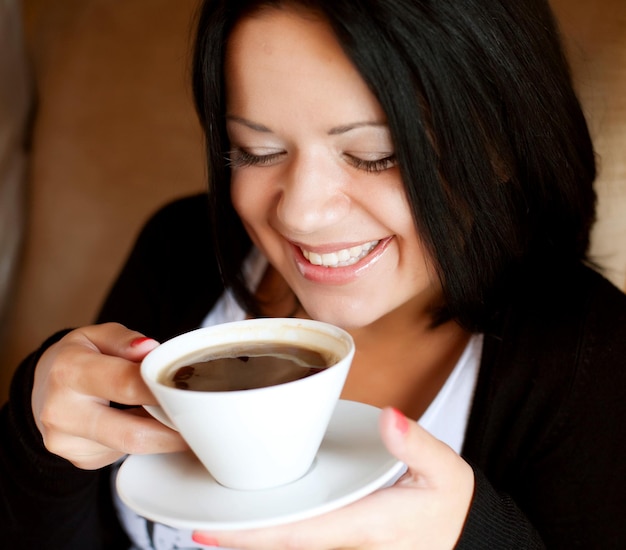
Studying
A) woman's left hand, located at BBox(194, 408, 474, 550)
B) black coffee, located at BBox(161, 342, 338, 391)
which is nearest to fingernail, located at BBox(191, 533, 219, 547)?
woman's left hand, located at BBox(194, 408, 474, 550)

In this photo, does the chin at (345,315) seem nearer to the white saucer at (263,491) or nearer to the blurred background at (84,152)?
the white saucer at (263,491)

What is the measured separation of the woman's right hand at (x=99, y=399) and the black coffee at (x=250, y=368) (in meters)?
0.05

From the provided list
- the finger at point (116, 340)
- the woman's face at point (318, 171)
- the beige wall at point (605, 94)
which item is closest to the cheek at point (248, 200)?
the woman's face at point (318, 171)

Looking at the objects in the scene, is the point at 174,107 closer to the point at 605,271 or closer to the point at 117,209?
the point at 117,209

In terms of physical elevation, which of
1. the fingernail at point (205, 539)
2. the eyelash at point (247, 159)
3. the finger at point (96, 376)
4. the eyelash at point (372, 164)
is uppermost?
the eyelash at point (372, 164)

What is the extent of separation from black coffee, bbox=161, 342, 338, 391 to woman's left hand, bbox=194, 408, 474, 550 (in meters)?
0.10

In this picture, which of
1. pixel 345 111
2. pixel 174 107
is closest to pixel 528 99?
pixel 345 111

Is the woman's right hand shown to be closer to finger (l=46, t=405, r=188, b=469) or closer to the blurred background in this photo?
finger (l=46, t=405, r=188, b=469)

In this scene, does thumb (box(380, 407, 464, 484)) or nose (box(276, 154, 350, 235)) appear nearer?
thumb (box(380, 407, 464, 484))

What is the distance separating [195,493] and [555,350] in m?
0.51

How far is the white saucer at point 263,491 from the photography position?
2.01ft

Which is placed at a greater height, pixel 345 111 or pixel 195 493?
pixel 345 111

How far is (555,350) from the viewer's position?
981 millimetres

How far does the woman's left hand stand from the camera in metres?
0.61
